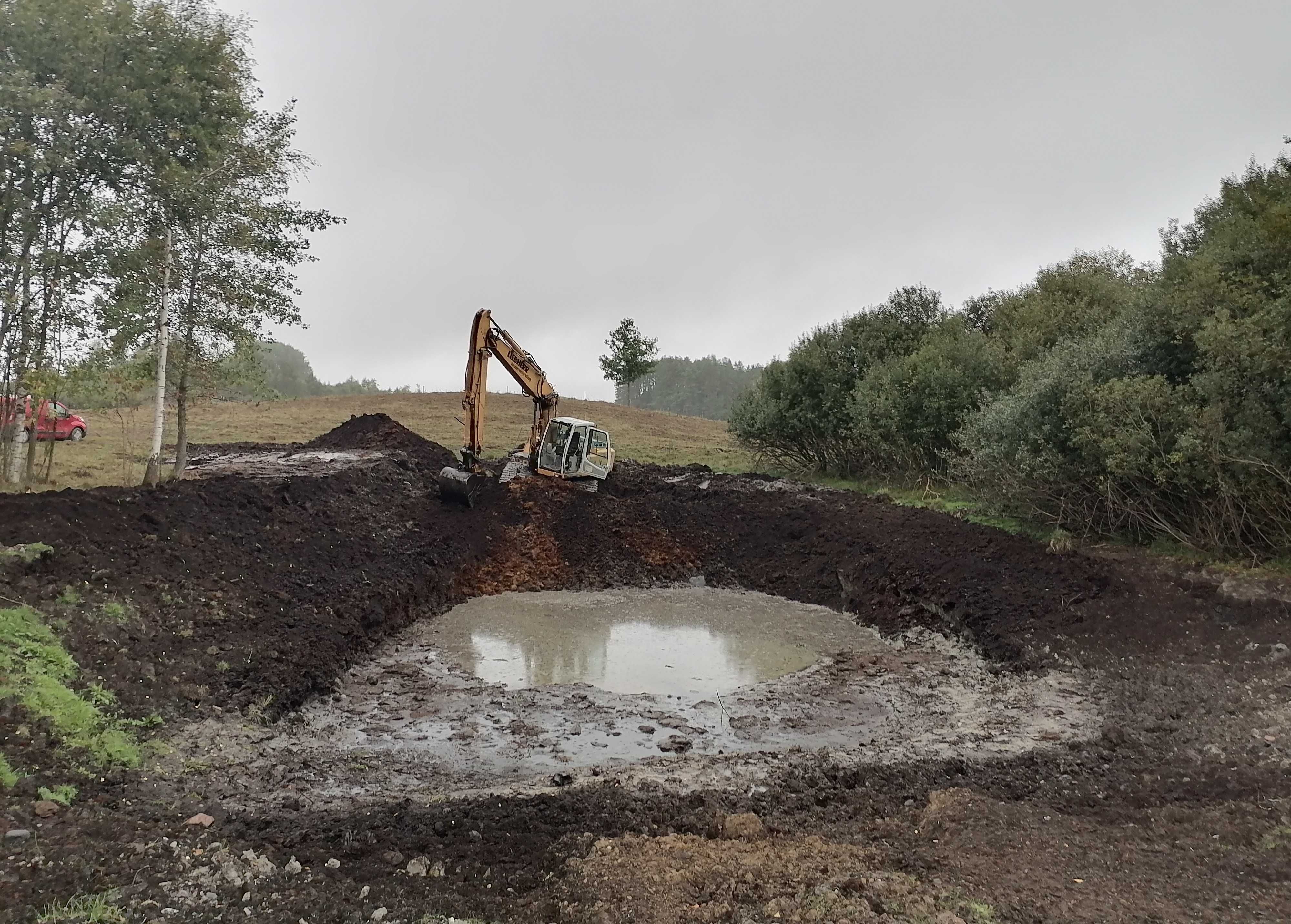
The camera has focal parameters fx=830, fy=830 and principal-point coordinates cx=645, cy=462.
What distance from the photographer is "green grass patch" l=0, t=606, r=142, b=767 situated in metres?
5.86

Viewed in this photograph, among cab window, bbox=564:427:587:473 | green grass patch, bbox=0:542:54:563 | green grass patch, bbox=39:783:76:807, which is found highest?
cab window, bbox=564:427:587:473

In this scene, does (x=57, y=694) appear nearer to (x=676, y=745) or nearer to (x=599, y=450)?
(x=676, y=745)

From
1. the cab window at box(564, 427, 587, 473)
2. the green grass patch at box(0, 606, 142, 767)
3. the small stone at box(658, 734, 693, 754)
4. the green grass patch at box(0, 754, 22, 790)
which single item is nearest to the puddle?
the cab window at box(564, 427, 587, 473)

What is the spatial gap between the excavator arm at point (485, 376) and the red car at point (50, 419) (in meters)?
7.06

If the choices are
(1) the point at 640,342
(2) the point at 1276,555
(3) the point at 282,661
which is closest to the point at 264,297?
(3) the point at 282,661

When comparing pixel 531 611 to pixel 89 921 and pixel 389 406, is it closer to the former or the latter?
pixel 89 921

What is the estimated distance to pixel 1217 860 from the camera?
4.87 m

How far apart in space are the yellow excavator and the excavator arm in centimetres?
1

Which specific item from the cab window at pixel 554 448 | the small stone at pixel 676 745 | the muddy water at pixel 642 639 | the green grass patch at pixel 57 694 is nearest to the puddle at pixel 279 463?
the cab window at pixel 554 448

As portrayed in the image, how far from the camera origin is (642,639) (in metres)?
12.1

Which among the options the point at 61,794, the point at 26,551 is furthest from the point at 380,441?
the point at 61,794

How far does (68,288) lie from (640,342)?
37.3 metres

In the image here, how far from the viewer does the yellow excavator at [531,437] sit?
17578mm

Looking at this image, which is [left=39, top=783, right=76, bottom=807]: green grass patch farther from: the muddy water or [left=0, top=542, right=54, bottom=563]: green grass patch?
the muddy water
